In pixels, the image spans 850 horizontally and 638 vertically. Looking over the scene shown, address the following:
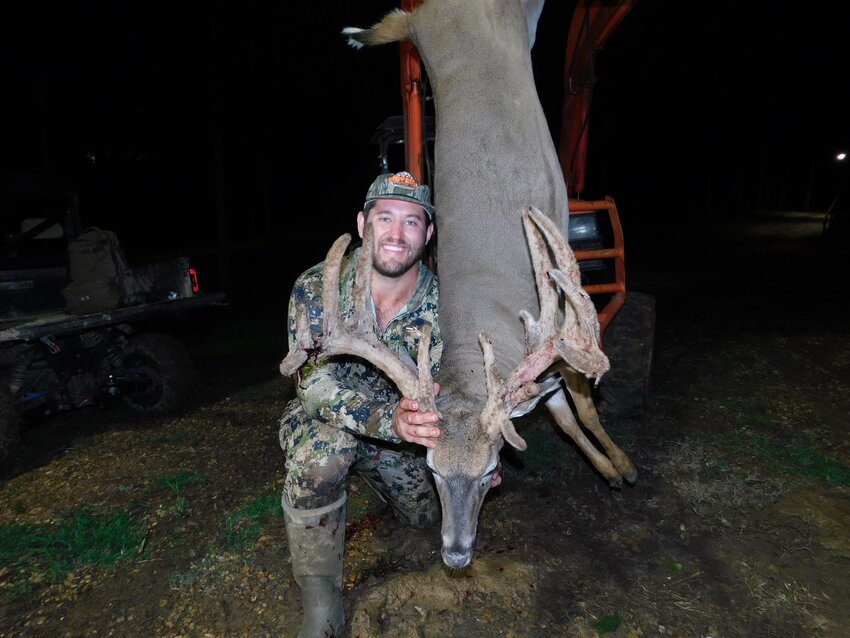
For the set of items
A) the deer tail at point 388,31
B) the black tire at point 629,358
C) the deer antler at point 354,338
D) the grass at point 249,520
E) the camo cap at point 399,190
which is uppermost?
the deer tail at point 388,31

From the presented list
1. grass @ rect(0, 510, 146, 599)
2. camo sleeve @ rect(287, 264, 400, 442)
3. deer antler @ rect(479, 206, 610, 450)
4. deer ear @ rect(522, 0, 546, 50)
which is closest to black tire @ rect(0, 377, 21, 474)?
grass @ rect(0, 510, 146, 599)

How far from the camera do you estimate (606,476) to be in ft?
13.9

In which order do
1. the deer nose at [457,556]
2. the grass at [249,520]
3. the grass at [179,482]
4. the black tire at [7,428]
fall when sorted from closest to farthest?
the deer nose at [457,556]
the grass at [249,520]
the grass at [179,482]
the black tire at [7,428]

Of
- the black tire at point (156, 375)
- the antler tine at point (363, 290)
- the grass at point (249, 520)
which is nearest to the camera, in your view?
the antler tine at point (363, 290)

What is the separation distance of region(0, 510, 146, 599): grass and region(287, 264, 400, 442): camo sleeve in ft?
5.87

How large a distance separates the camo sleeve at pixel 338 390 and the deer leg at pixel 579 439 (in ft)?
4.27

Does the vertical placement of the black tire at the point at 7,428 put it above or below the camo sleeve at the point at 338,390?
below

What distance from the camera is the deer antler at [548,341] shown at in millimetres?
2719

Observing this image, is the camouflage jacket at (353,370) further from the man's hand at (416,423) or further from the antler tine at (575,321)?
the antler tine at (575,321)

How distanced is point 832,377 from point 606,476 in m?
3.56

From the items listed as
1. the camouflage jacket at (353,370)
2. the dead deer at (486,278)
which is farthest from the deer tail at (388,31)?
the camouflage jacket at (353,370)

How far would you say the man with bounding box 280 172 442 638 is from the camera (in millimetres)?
3135

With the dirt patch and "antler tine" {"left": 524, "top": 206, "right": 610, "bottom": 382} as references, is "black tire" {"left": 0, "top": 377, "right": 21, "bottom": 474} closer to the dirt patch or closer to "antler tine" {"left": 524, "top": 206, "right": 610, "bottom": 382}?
the dirt patch

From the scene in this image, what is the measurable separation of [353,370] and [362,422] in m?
0.78
